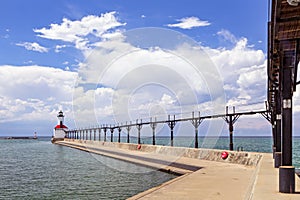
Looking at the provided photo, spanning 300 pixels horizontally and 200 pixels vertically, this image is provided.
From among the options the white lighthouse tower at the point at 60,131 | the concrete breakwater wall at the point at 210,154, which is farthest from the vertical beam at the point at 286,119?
the white lighthouse tower at the point at 60,131

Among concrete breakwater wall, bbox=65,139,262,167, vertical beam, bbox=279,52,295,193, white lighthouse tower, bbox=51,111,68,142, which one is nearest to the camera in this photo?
vertical beam, bbox=279,52,295,193

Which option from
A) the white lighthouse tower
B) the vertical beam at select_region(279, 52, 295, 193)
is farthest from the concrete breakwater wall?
the white lighthouse tower

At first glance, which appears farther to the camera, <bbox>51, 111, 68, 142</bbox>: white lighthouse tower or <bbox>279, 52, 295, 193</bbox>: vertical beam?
<bbox>51, 111, 68, 142</bbox>: white lighthouse tower

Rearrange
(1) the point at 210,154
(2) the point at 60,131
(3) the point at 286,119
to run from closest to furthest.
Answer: (3) the point at 286,119 → (1) the point at 210,154 → (2) the point at 60,131

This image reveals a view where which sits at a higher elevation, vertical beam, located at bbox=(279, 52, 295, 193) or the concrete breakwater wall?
vertical beam, located at bbox=(279, 52, 295, 193)

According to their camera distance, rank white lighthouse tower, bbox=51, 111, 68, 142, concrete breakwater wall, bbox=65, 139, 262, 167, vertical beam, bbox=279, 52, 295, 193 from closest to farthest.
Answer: vertical beam, bbox=279, 52, 295, 193
concrete breakwater wall, bbox=65, 139, 262, 167
white lighthouse tower, bbox=51, 111, 68, 142

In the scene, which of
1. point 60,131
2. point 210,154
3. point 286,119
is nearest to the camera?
point 286,119

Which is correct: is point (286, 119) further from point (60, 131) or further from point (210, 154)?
point (60, 131)

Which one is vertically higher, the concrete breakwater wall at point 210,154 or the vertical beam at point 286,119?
the vertical beam at point 286,119

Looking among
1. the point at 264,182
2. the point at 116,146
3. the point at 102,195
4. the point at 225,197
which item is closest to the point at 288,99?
the point at 264,182

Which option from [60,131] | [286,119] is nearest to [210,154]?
[286,119]

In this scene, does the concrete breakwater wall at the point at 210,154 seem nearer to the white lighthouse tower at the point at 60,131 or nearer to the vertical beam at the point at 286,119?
the vertical beam at the point at 286,119

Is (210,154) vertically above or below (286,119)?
below

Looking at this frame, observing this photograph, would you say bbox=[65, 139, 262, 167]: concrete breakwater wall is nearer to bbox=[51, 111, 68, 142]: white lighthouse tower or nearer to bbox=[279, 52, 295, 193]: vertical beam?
bbox=[279, 52, 295, 193]: vertical beam
